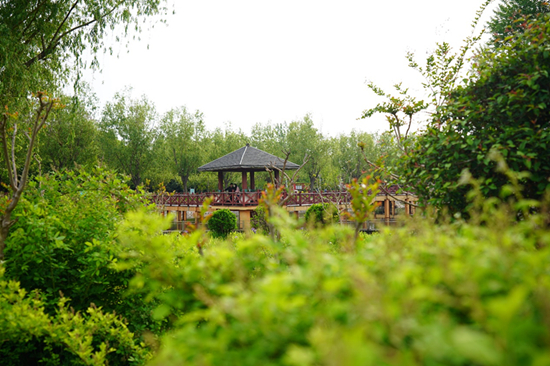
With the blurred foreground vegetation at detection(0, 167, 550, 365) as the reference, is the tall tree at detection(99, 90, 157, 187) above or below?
above

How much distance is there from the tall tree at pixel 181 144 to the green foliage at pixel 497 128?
32787 mm

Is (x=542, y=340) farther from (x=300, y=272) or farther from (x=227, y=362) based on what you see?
(x=227, y=362)

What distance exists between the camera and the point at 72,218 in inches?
166

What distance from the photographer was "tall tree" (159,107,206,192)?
115ft

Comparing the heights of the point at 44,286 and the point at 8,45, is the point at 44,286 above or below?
below

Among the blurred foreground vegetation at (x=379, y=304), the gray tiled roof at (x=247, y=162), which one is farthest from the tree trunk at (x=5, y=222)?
the gray tiled roof at (x=247, y=162)

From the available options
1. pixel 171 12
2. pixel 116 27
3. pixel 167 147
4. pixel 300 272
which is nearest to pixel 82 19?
pixel 116 27

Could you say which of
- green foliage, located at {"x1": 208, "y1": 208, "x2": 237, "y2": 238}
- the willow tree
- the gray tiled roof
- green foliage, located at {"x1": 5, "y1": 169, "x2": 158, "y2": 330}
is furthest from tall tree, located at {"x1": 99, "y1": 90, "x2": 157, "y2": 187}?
green foliage, located at {"x1": 5, "y1": 169, "x2": 158, "y2": 330}

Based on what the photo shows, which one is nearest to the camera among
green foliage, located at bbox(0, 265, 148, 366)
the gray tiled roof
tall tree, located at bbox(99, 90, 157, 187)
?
green foliage, located at bbox(0, 265, 148, 366)

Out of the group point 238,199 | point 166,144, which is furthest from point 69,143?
point 238,199

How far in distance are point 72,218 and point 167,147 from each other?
31.6 meters

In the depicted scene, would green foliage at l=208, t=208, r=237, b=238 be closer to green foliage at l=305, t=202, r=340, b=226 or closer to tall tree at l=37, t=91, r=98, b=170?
green foliage at l=305, t=202, r=340, b=226

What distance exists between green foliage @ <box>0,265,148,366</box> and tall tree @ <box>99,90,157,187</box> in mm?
29985

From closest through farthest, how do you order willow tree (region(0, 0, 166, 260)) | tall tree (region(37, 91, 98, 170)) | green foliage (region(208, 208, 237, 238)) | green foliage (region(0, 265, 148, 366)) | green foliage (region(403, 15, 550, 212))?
green foliage (region(0, 265, 148, 366))
green foliage (region(403, 15, 550, 212))
willow tree (region(0, 0, 166, 260))
green foliage (region(208, 208, 237, 238))
tall tree (region(37, 91, 98, 170))
